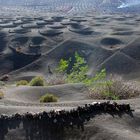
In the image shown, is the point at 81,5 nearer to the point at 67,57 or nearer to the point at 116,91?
the point at 67,57

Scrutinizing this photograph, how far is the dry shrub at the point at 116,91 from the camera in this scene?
1942cm

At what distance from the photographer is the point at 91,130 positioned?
41.4ft

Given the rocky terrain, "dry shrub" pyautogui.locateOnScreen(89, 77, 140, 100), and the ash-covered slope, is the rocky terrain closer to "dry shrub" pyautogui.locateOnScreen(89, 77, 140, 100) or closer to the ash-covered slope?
"dry shrub" pyautogui.locateOnScreen(89, 77, 140, 100)

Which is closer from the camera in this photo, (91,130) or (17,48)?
(91,130)

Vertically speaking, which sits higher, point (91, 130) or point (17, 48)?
point (17, 48)

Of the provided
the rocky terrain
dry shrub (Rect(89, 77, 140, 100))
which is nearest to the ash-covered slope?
the rocky terrain

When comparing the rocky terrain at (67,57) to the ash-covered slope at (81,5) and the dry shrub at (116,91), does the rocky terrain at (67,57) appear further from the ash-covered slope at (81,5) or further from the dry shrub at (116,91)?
the ash-covered slope at (81,5)

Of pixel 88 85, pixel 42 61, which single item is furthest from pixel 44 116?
pixel 42 61

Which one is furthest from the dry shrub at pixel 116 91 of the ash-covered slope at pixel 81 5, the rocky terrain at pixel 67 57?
the ash-covered slope at pixel 81 5

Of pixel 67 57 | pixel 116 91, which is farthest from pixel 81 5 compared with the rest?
pixel 116 91

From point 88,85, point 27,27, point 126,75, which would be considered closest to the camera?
point 88,85

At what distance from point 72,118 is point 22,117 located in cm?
150

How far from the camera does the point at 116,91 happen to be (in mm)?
19688

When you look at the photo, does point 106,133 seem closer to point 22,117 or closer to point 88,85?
point 22,117
